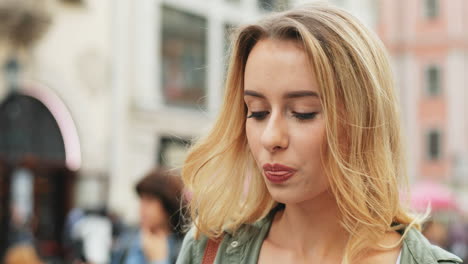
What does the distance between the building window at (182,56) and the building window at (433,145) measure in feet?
50.8

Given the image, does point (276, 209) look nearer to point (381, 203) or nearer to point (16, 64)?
point (381, 203)

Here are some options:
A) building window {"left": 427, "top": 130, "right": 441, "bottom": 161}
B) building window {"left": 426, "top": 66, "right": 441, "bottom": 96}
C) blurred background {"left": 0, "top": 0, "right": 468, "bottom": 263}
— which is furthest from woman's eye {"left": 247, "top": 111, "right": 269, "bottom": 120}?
building window {"left": 426, "top": 66, "right": 441, "bottom": 96}

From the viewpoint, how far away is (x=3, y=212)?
495 inches

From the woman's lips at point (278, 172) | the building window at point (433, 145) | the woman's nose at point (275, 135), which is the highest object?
the woman's nose at point (275, 135)

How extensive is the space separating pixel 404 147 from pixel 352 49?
0.32 metres

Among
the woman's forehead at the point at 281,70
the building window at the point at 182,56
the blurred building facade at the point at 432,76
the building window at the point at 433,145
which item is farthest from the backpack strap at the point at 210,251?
the building window at the point at 433,145

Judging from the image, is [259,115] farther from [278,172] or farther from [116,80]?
[116,80]

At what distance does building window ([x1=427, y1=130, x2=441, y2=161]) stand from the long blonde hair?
2965 cm

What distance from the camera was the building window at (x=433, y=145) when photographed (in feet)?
100

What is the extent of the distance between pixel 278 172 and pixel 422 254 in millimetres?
392

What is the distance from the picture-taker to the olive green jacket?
1701 millimetres

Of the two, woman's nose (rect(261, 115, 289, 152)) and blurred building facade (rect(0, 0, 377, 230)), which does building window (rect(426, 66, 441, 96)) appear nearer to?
blurred building facade (rect(0, 0, 377, 230))

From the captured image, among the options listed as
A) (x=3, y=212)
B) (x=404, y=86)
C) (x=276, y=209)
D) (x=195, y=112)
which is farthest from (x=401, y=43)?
(x=276, y=209)

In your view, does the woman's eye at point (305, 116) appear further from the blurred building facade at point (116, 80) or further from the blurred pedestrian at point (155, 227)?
the blurred building facade at point (116, 80)
